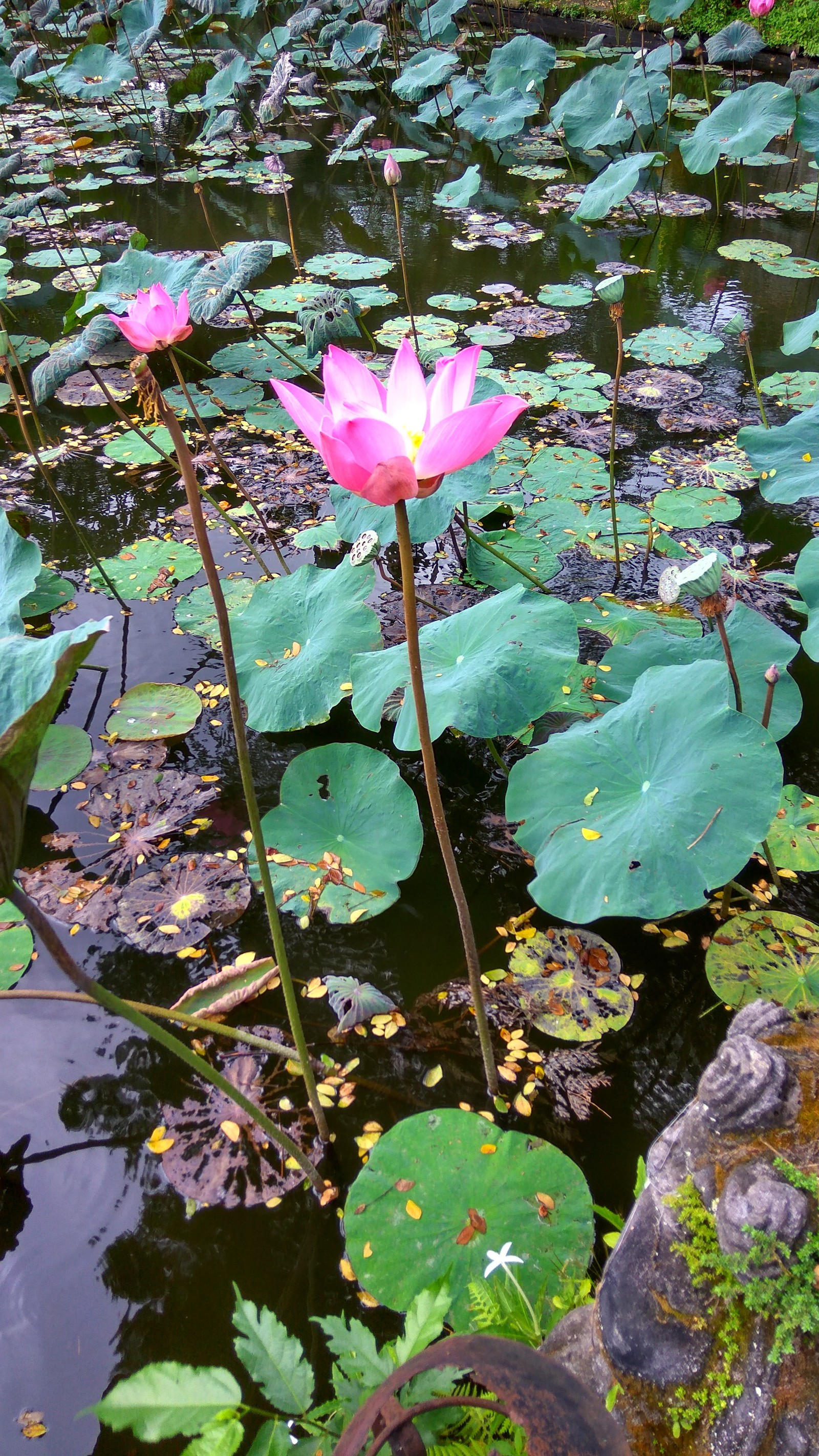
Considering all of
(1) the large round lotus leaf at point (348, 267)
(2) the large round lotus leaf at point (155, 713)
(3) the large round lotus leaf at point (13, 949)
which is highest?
(1) the large round lotus leaf at point (348, 267)

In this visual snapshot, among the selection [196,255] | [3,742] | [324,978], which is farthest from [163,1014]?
[196,255]

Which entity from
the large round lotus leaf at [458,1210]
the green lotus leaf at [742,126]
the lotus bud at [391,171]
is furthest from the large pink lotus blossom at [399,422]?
the green lotus leaf at [742,126]

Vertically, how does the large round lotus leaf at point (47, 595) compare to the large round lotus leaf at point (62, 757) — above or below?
above

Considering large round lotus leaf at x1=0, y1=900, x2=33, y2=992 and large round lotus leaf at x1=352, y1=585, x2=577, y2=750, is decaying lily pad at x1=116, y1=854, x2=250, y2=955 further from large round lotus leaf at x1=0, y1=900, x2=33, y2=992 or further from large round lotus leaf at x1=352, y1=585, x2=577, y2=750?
large round lotus leaf at x1=352, y1=585, x2=577, y2=750

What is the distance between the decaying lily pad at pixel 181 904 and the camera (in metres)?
1.81

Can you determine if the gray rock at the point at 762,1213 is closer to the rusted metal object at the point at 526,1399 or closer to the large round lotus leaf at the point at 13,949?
the rusted metal object at the point at 526,1399

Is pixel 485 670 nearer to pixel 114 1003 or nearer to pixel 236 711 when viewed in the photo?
pixel 236 711

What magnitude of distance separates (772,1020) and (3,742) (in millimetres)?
877

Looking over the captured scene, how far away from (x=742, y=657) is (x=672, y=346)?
8.46 ft

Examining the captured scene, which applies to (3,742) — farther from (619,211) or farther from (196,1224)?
(619,211)

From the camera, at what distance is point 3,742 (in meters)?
0.66

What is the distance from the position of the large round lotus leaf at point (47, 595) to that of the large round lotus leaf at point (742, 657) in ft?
5.85

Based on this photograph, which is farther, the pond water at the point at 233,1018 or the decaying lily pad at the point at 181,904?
the decaying lily pad at the point at 181,904

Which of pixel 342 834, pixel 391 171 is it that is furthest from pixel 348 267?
pixel 342 834
